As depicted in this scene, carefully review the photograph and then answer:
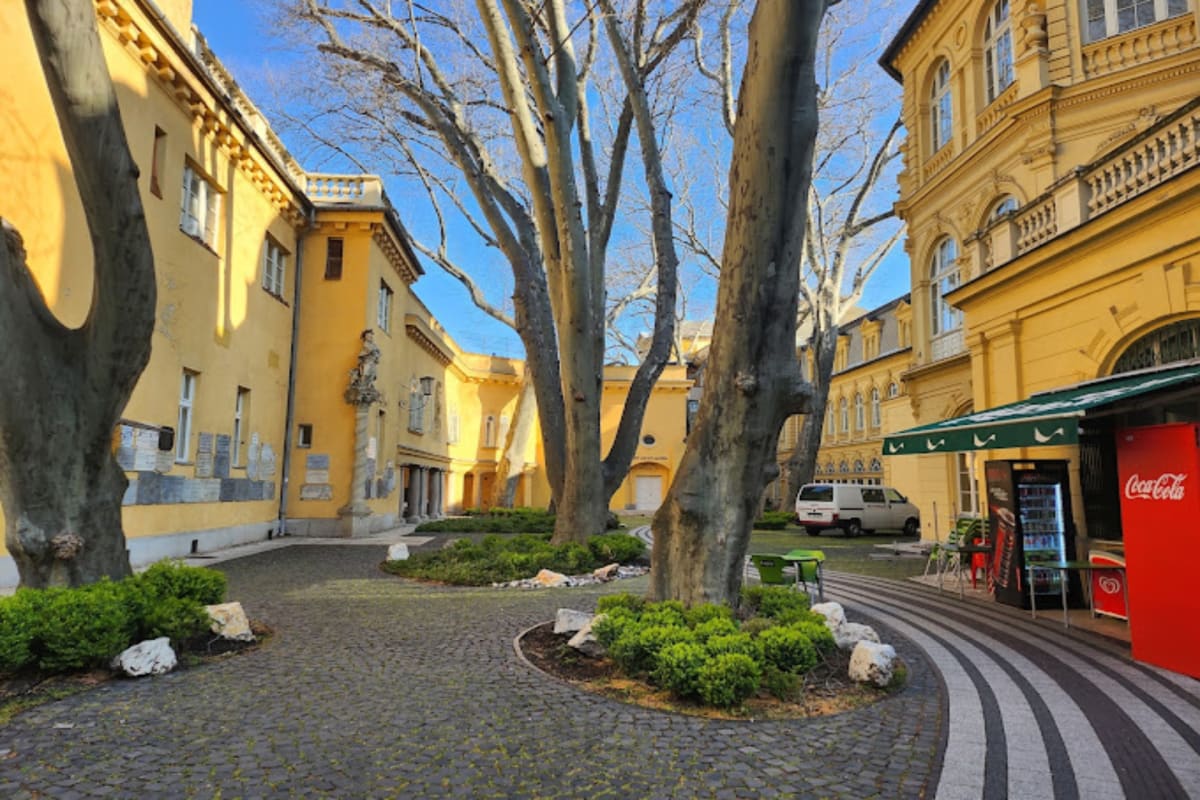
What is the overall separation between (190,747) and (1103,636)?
7.53 m

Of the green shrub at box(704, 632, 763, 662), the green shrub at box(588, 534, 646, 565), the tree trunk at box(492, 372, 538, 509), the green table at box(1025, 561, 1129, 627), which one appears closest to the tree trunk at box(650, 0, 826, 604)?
the green shrub at box(704, 632, 763, 662)

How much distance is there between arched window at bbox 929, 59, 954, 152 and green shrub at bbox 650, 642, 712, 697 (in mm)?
16495

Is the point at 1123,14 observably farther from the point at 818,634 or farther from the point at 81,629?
the point at 81,629

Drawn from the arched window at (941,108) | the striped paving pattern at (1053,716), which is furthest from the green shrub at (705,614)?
the arched window at (941,108)

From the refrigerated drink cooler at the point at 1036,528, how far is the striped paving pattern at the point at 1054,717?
49.6 inches

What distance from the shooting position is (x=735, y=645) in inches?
182

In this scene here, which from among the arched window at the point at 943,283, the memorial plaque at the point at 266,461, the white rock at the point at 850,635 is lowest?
the white rock at the point at 850,635

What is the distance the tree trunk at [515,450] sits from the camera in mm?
26947

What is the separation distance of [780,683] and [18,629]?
4893 millimetres

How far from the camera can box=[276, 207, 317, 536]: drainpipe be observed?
17.2 m

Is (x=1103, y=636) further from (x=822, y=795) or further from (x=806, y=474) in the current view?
(x=806, y=474)

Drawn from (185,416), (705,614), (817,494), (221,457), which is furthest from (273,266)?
(817,494)

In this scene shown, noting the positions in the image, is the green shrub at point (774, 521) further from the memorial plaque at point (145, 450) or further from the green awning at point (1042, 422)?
the memorial plaque at point (145, 450)

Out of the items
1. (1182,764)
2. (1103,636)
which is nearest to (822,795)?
(1182,764)
